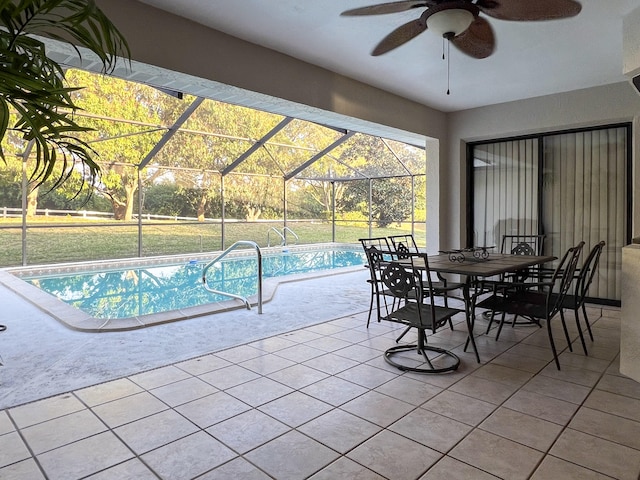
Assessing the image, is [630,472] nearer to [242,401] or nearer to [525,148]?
[242,401]

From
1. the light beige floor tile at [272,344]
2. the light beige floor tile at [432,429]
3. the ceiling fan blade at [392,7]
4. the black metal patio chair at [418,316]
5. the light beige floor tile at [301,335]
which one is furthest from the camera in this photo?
the light beige floor tile at [301,335]

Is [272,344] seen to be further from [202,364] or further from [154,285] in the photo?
[154,285]

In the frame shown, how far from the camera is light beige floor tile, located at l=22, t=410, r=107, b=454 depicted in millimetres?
2014

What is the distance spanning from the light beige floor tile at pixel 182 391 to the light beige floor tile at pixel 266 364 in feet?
1.25

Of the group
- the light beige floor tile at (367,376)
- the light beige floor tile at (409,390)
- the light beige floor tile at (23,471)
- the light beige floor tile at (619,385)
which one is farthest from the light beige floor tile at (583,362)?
the light beige floor tile at (23,471)

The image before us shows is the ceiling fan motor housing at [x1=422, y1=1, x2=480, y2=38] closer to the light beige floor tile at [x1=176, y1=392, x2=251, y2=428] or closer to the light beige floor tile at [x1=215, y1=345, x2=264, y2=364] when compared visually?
the light beige floor tile at [x1=176, y1=392, x2=251, y2=428]

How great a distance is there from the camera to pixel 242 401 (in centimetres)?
246

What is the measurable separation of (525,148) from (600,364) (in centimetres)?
328

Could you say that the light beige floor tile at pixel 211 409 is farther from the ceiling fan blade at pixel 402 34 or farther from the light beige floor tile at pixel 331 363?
the ceiling fan blade at pixel 402 34

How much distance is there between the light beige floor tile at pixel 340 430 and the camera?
6.61 feet

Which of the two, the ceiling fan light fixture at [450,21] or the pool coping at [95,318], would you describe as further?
the pool coping at [95,318]

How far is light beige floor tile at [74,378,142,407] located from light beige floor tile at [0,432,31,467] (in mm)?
404

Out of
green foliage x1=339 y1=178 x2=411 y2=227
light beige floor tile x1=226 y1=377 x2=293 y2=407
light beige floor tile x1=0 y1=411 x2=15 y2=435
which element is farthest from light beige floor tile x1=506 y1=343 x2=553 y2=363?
green foliage x1=339 y1=178 x2=411 y2=227

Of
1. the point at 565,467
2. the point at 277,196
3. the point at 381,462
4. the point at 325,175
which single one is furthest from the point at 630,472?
the point at 277,196
